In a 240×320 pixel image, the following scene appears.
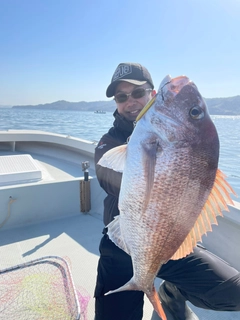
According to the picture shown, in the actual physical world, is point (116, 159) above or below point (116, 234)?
above

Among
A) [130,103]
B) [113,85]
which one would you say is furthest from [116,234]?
[113,85]

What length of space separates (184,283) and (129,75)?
5.65 feet

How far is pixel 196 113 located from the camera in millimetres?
1247

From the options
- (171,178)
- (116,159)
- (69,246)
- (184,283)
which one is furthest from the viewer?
(69,246)

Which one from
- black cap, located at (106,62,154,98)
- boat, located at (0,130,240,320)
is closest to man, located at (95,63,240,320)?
black cap, located at (106,62,154,98)

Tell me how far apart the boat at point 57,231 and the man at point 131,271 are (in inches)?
10.6

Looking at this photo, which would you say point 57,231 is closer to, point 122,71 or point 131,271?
point 131,271

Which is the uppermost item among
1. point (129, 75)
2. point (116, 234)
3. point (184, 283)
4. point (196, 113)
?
point (129, 75)

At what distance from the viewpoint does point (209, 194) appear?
1268mm

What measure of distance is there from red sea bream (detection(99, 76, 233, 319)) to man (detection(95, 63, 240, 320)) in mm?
496

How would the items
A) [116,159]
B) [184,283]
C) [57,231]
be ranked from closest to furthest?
1. [116,159]
2. [184,283]
3. [57,231]

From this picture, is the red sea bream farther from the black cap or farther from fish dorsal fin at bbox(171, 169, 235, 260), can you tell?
the black cap

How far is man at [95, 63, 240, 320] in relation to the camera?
187 cm

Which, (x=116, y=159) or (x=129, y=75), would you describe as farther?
(x=129, y=75)
